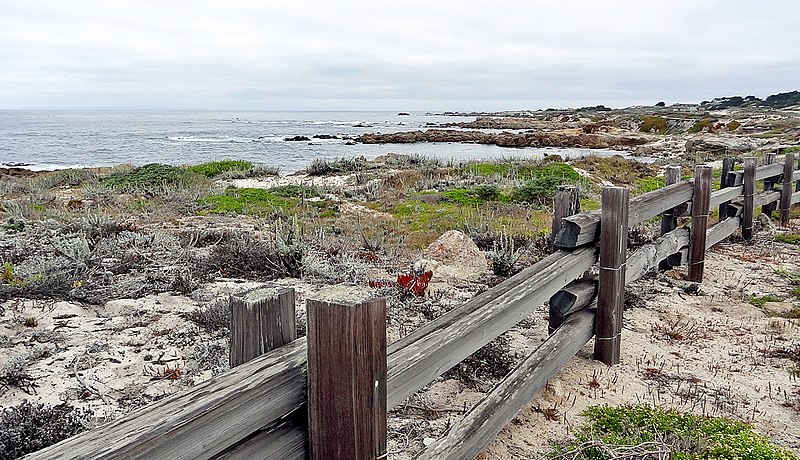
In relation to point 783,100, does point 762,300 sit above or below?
below

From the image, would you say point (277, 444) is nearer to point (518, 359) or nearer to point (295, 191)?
point (518, 359)

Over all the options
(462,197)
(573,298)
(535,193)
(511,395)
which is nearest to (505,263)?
(573,298)

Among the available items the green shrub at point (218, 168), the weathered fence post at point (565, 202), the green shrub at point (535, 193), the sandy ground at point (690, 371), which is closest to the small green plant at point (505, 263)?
the sandy ground at point (690, 371)

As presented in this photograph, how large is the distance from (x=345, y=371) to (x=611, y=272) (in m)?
3.29

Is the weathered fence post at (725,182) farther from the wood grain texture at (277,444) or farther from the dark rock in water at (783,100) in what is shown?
the dark rock in water at (783,100)

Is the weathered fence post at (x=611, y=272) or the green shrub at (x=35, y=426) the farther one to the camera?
the weathered fence post at (x=611, y=272)

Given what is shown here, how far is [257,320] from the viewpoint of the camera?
5.85 feet

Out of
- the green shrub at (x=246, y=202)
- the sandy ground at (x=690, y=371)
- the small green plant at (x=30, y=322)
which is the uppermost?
the green shrub at (x=246, y=202)

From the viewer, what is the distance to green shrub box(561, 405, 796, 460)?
2979 mm

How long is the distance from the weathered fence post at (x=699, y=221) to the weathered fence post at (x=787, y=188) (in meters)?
4.59

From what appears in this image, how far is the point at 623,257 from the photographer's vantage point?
14.8ft

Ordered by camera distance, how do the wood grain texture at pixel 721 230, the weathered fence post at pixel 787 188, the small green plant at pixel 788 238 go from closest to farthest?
the wood grain texture at pixel 721 230 → the small green plant at pixel 788 238 → the weathered fence post at pixel 787 188

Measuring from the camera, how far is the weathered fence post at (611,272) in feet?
14.4

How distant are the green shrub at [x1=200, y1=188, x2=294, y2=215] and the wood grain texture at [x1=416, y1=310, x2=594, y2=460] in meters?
8.25
